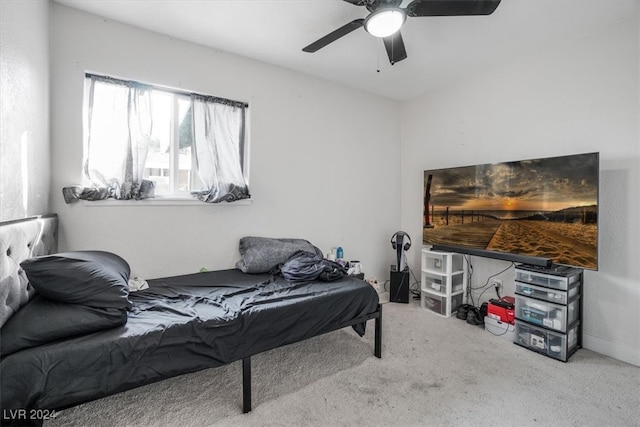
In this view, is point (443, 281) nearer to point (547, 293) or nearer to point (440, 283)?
point (440, 283)

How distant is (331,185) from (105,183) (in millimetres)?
2185

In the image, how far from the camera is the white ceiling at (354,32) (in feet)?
7.03

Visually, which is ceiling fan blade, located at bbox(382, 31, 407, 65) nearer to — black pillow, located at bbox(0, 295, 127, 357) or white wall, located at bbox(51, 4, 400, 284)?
white wall, located at bbox(51, 4, 400, 284)

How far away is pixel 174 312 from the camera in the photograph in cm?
174

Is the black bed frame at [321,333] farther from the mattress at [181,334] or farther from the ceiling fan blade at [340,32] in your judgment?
the ceiling fan blade at [340,32]

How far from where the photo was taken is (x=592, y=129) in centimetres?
246

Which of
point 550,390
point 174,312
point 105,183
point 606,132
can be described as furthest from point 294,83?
point 550,390

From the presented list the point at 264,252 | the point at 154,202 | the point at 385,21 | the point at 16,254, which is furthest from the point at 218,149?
the point at 385,21

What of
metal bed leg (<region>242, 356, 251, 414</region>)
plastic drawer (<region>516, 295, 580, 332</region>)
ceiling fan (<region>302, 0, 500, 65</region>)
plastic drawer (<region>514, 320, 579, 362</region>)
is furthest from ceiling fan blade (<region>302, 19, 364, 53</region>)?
plastic drawer (<region>514, 320, 579, 362</region>)

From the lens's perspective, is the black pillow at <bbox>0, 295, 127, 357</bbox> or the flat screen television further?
the flat screen television

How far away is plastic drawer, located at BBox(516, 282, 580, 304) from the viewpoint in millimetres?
2279

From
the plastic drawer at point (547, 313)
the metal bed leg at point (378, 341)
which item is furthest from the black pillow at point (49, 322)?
the plastic drawer at point (547, 313)

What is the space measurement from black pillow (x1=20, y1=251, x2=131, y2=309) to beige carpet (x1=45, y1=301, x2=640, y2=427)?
71 cm

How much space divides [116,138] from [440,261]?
3346 mm
